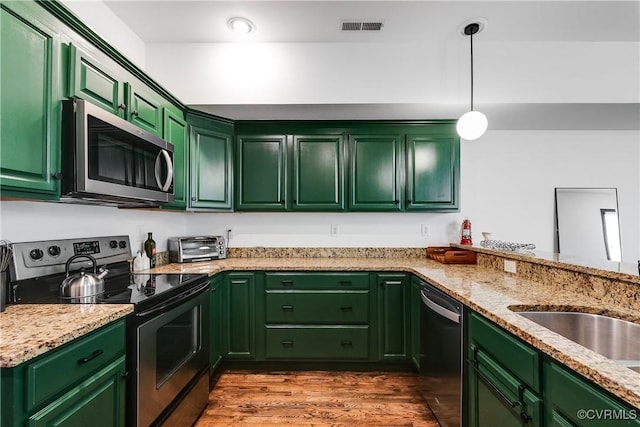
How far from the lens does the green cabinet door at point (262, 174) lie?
2.88m

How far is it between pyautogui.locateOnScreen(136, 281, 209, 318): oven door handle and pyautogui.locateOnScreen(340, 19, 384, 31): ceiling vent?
2.18 meters

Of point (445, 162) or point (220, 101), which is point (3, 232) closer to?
point (220, 101)

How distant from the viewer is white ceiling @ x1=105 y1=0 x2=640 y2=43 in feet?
6.79

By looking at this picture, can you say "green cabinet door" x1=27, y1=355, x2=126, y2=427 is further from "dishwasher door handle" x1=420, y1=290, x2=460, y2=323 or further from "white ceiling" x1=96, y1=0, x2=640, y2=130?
"white ceiling" x1=96, y1=0, x2=640, y2=130

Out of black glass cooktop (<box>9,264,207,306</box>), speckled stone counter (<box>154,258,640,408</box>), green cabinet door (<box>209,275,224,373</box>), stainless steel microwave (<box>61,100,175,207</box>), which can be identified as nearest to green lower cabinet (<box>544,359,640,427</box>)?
speckled stone counter (<box>154,258,640,408</box>)

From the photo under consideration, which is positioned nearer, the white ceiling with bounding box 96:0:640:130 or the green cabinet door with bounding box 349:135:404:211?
the white ceiling with bounding box 96:0:640:130

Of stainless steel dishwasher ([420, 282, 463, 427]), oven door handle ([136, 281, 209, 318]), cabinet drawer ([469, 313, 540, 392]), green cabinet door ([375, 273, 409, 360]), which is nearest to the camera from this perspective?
cabinet drawer ([469, 313, 540, 392])

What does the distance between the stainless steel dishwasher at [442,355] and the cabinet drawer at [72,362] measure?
163cm

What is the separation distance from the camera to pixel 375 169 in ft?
9.45

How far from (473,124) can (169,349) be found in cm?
238

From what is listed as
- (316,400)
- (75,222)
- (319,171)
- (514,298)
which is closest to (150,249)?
(75,222)

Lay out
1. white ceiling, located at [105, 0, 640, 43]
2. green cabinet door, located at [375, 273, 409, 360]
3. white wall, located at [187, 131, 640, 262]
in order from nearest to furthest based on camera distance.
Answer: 1. white ceiling, located at [105, 0, 640, 43]
2. green cabinet door, located at [375, 273, 409, 360]
3. white wall, located at [187, 131, 640, 262]

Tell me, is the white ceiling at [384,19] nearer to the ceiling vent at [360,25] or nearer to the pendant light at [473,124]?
the ceiling vent at [360,25]

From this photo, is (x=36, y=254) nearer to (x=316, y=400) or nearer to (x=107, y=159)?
(x=107, y=159)
